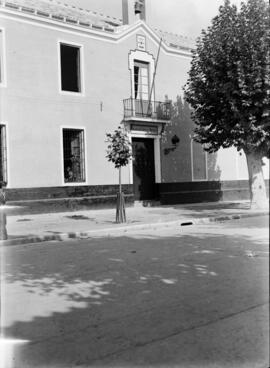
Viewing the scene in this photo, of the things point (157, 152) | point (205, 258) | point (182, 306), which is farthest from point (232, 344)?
point (157, 152)

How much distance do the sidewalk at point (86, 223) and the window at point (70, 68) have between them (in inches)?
180

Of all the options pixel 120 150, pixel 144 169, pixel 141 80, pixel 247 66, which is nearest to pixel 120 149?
pixel 120 150

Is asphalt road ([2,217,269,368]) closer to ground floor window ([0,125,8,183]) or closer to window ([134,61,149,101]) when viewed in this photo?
ground floor window ([0,125,8,183])

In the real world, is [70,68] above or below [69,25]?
below

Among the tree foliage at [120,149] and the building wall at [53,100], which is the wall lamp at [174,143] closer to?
the building wall at [53,100]

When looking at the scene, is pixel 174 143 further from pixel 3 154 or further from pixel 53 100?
pixel 3 154

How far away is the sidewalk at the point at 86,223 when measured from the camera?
431 inches

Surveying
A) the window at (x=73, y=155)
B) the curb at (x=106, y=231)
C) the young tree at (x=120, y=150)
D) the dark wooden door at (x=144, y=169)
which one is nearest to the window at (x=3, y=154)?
the window at (x=73, y=155)

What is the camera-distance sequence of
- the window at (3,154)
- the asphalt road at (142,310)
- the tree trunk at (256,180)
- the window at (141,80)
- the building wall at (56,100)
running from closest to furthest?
the tree trunk at (256,180) < the asphalt road at (142,310) < the window at (3,154) < the building wall at (56,100) < the window at (141,80)

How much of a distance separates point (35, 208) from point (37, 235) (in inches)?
212

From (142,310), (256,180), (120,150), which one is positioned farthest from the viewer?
(120,150)

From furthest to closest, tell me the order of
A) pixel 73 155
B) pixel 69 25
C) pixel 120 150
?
pixel 73 155, pixel 69 25, pixel 120 150

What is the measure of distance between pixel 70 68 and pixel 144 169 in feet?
17.3

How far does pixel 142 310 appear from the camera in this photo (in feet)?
14.9
